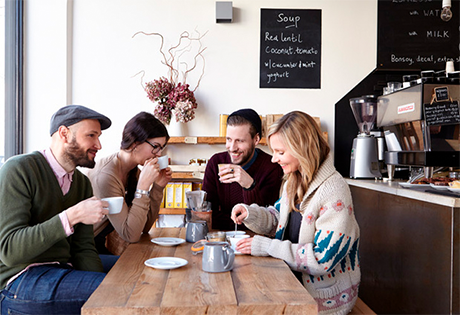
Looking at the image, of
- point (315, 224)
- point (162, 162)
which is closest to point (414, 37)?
point (162, 162)

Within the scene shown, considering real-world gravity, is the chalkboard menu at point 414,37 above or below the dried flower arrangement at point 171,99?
above

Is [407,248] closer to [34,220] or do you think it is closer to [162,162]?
[162,162]

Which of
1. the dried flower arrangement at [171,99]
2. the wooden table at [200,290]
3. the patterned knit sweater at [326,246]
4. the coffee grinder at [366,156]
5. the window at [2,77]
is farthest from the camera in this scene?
the dried flower arrangement at [171,99]

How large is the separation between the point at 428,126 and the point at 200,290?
1890 mm

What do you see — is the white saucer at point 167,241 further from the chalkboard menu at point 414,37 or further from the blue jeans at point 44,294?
the chalkboard menu at point 414,37

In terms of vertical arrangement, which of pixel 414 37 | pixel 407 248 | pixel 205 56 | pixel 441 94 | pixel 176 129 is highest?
pixel 414 37

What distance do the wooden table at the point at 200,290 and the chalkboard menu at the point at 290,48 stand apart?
95.8 inches

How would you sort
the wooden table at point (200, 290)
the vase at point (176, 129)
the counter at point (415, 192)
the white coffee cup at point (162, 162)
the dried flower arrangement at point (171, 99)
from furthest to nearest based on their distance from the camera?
1. the vase at point (176, 129)
2. the dried flower arrangement at point (171, 99)
3. the white coffee cup at point (162, 162)
4. the counter at point (415, 192)
5. the wooden table at point (200, 290)

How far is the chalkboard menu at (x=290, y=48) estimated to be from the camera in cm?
388

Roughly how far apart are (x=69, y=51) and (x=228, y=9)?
4.61ft

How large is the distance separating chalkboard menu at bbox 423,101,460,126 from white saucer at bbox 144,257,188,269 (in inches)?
69.2

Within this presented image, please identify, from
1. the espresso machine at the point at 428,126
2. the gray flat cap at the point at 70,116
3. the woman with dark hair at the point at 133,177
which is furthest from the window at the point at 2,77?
the espresso machine at the point at 428,126

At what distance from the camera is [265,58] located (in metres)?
3.89

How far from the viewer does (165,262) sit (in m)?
1.64
